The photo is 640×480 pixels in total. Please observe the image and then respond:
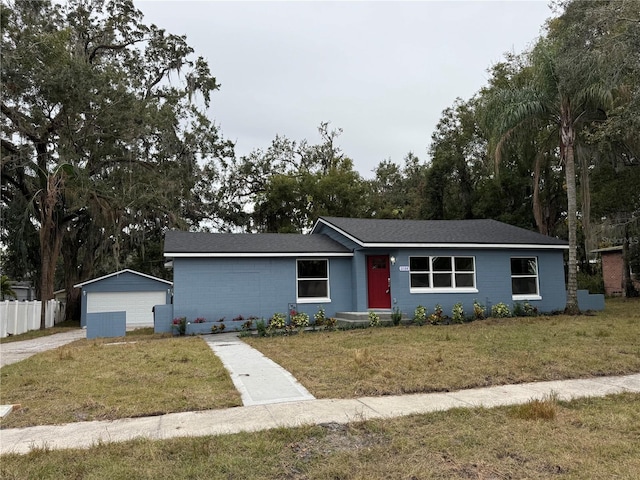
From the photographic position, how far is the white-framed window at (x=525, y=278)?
16.9 metres

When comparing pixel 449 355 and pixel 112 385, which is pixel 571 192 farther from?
pixel 112 385

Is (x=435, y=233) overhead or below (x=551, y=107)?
below

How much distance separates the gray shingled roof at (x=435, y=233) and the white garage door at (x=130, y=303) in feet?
35.5

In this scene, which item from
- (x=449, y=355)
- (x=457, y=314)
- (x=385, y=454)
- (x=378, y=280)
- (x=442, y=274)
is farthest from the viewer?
(x=442, y=274)

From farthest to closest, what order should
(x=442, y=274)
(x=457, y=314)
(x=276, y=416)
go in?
(x=442, y=274)
(x=457, y=314)
(x=276, y=416)

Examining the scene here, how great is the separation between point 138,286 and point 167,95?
1123 centimetres

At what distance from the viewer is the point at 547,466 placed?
12.3 ft

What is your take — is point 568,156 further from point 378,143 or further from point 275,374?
point 378,143

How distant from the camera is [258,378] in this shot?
7.22 metres

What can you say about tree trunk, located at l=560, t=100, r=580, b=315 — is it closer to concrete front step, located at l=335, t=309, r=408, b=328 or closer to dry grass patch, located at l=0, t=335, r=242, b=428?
concrete front step, located at l=335, t=309, r=408, b=328

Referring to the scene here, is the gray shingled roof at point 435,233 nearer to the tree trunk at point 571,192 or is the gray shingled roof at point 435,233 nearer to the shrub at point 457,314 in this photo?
the tree trunk at point 571,192

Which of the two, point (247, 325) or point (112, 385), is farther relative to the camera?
point (247, 325)

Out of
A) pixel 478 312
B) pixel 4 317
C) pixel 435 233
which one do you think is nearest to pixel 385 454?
pixel 478 312

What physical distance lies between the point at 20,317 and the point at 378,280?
544 inches
